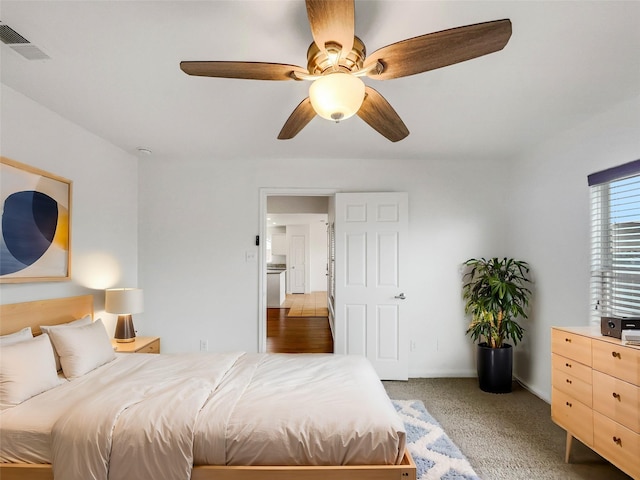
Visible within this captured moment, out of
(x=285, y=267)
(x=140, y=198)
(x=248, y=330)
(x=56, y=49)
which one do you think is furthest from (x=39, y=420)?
(x=285, y=267)

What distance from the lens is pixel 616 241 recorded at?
2775 millimetres

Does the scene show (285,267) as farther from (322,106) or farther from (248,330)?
(322,106)

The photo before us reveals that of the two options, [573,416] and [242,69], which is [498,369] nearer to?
[573,416]

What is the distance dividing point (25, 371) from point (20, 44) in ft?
5.87

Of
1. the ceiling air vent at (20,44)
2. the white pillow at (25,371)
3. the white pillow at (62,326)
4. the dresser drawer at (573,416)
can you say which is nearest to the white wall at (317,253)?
the white pillow at (62,326)

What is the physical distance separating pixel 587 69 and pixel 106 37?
2.71m

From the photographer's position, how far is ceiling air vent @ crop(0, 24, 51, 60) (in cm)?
186

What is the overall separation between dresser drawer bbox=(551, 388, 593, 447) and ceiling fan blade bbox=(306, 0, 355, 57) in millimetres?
2630

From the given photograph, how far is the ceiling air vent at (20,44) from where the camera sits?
1.86 m

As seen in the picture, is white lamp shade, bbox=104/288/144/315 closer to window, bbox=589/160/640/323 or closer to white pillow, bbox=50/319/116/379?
white pillow, bbox=50/319/116/379

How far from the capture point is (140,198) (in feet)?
14.1

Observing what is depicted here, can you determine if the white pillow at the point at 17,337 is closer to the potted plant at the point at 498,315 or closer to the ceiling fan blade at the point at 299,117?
the ceiling fan blade at the point at 299,117

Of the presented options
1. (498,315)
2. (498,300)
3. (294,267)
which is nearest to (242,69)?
(498,300)

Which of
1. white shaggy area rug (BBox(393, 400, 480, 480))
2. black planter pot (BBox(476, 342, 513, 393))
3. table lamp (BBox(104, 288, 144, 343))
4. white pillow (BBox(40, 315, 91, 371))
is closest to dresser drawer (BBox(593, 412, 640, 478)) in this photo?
white shaggy area rug (BBox(393, 400, 480, 480))
